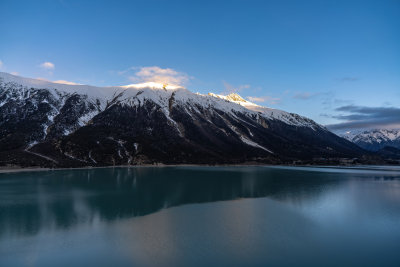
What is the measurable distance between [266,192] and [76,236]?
1972 inches

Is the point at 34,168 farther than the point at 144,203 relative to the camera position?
Yes

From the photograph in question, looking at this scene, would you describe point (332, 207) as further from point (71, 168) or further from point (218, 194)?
point (71, 168)

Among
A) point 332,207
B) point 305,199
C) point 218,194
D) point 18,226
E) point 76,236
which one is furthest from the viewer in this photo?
point 218,194

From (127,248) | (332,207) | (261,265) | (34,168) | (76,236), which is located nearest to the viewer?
(261,265)

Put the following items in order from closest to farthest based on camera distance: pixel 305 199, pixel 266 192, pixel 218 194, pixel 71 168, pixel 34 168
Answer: pixel 305 199 → pixel 218 194 → pixel 266 192 → pixel 34 168 → pixel 71 168

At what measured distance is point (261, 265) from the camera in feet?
82.4

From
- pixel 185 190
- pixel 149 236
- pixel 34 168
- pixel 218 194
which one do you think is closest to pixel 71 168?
pixel 34 168

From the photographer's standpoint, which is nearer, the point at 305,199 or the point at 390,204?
the point at 390,204

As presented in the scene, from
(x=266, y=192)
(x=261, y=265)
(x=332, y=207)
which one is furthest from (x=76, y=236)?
(x=266, y=192)

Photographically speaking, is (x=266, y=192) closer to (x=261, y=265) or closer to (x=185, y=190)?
(x=185, y=190)

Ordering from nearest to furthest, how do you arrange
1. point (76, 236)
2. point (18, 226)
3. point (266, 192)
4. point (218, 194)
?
1. point (76, 236)
2. point (18, 226)
3. point (218, 194)
4. point (266, 192)

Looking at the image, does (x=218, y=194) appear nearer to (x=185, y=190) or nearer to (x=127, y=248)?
(x=185, y=190)

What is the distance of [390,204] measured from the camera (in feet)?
187

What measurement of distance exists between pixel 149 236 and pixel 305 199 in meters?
40.6
